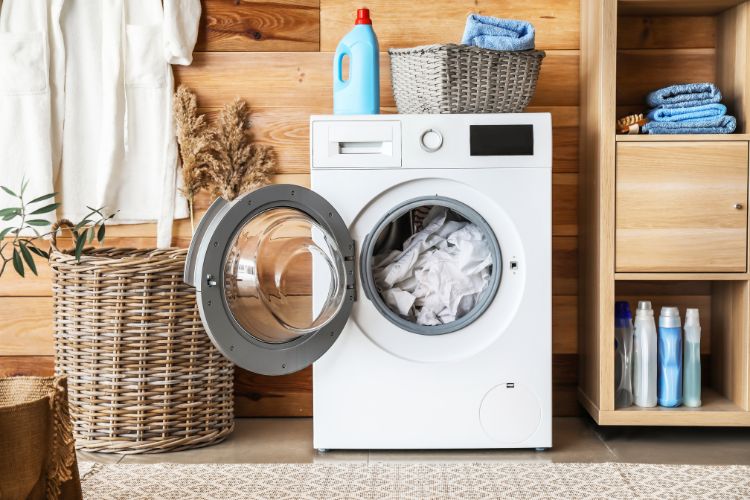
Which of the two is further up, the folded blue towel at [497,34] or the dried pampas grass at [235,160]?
the folded blue towel at [497,34]

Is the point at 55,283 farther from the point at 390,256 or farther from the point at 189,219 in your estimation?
the point at 390,256

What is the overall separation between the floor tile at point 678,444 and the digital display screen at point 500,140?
84 cm

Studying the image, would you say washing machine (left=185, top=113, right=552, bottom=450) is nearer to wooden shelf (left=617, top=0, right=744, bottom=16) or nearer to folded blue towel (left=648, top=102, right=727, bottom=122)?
folded blue towel (left=648, top=102, right=727, bottom=122)

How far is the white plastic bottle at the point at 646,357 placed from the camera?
207 cm

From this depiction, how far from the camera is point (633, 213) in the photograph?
2.03 meters

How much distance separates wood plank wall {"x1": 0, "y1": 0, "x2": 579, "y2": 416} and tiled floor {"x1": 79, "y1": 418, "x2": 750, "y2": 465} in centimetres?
25

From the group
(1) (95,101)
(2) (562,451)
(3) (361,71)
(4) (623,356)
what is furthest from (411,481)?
(1) (95,101)

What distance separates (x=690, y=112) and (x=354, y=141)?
0.92 m

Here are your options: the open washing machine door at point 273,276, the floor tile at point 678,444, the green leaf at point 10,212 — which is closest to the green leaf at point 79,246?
the green leaf at point 10,212

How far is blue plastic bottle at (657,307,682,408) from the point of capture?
6.77 ft

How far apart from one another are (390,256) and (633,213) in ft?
2.14

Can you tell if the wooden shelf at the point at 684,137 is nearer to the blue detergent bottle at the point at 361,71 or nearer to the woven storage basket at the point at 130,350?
the blue detergent bottle at the point at 361,71

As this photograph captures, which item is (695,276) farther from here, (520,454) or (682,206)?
(520,454)

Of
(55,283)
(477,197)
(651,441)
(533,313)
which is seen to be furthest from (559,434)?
(55,283)
